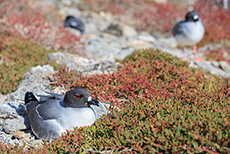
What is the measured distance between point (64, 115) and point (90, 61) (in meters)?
4.32

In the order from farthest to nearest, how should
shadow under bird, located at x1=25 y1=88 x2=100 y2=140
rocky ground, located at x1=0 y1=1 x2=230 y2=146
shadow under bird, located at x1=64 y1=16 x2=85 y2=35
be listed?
shadow under bird, located at x1=64 y1=16 x2=85 y2=35 < rocky ground, located at x1=0 y1=1 x2=230 y2=146 < shadow under bird, located at x1=25 y1=88 x2=100 y2=140

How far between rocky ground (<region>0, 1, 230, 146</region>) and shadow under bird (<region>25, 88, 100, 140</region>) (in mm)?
332

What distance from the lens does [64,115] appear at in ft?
14.5

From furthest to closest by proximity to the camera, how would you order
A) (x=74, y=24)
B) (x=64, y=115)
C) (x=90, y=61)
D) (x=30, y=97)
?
(x=74, y=24) < (x=90, y=61) < (x=30, y=97) < (x=64, y=115)

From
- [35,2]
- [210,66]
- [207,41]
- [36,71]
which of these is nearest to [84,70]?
[36,71]

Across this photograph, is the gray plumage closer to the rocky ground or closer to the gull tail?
the rocky ground

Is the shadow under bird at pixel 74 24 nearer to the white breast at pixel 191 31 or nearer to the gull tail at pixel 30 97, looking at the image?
the white breast at pixel 191 31

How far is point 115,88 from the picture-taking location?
5.75 metres

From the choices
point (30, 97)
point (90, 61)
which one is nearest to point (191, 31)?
point (90, 61)

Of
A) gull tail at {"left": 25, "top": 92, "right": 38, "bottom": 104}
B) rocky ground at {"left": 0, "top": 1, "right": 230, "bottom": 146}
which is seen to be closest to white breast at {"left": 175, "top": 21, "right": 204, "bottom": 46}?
rocky ground at {"left": 0, "top": 1, "right": 230, "bottom": 146}

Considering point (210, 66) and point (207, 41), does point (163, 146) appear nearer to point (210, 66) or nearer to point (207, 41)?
point (210, 66)

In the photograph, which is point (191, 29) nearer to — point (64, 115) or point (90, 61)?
point (90, 61)

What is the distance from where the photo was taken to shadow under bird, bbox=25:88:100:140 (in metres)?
4.38

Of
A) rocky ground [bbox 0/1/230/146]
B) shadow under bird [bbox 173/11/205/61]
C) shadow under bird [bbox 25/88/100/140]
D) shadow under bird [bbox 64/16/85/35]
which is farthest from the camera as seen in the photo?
shadow under bird [bbox 64/16/85/35]
